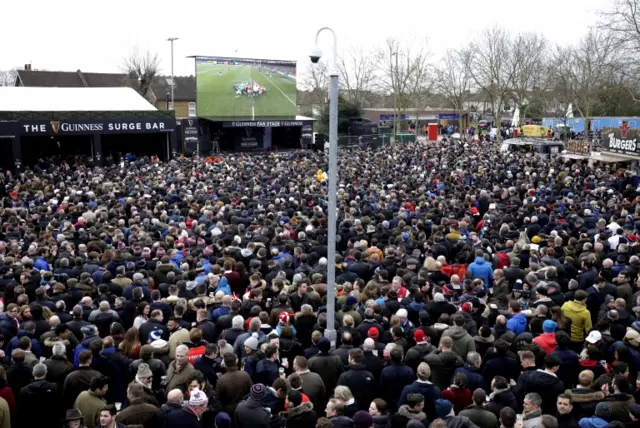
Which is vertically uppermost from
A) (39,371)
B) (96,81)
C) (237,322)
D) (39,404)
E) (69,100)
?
(96,81)

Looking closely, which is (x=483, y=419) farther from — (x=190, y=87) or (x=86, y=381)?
(x=190, y=87)

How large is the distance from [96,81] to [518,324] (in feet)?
220

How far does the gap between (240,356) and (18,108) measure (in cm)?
2912

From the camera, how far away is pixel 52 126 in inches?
1196

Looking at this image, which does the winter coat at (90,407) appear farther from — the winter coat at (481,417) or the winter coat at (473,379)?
the winter coat at (473,379)

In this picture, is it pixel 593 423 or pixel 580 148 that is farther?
pixel 580 148

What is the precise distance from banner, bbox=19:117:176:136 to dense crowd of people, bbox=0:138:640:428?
14.8 metres

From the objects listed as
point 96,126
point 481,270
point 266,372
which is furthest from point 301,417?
point 96,126

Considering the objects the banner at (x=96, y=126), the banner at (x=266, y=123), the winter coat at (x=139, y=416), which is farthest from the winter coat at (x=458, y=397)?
the banner at (x=266, y=123)

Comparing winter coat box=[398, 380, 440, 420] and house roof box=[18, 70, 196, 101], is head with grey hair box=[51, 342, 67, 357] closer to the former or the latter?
winter coat box=[398, 380, 440, 420]

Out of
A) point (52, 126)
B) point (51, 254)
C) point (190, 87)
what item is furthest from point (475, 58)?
point (51, 254)

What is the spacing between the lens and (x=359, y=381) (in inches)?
257

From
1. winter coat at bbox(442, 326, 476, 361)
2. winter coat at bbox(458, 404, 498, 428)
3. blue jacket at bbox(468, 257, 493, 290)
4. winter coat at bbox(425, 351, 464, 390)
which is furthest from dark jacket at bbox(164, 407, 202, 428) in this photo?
blue jacket at bbox(468, 257, 493, 290)

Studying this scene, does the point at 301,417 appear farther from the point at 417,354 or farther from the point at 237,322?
the point at 237,322
